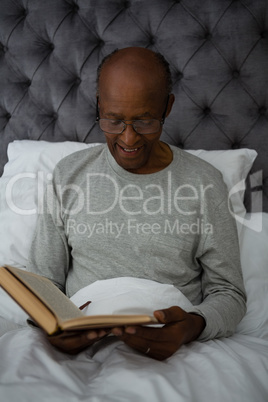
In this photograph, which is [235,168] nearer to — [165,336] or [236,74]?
[236,74]

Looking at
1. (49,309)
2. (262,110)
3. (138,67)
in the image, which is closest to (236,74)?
(262,110)

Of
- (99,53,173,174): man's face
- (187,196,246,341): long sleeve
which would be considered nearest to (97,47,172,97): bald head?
(99,53,173,174): man's face

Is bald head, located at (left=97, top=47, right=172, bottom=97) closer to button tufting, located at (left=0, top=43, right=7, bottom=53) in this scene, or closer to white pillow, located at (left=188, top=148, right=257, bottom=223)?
white pillow, located at (left=188, top=148, right=257, bottom=223)

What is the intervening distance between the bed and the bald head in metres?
0.43

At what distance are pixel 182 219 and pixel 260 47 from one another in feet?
2.30

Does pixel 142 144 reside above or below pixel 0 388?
above

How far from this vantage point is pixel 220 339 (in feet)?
3.16

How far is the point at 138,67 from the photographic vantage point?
0.97 meters

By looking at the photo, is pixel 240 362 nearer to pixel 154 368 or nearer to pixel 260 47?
pixel 154 368

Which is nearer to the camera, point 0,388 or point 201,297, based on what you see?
point 0,388

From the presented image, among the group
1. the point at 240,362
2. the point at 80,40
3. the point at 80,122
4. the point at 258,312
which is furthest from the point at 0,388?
the point at 80,40

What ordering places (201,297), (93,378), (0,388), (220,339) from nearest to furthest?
(0,388), (93,378), (220,339), (201,297)

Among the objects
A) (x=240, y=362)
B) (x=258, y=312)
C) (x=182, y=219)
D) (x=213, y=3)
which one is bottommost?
(x=258, y=312)

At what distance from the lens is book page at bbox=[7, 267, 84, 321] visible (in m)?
0.70
